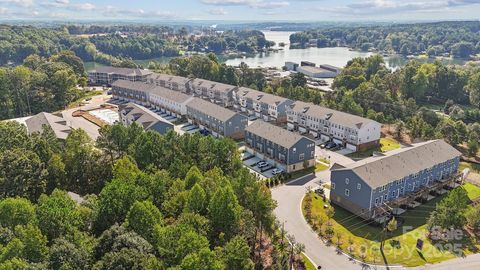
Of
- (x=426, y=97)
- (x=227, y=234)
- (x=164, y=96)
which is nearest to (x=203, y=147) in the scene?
(x=227, y=234)

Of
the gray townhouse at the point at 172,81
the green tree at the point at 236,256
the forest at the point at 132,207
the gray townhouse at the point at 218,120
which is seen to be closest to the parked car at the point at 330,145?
the gray townhouse at the point at 218,120

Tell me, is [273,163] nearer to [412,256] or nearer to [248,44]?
[412,256]

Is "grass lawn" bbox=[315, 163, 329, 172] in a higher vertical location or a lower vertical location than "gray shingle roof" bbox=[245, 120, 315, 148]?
lower

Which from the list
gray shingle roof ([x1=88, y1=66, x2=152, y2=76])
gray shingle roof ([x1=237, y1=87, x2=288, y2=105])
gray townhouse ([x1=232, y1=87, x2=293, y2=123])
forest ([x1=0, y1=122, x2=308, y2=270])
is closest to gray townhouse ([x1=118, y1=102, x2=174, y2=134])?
forest ([x1=0, y1=122, x2=308, y2=270])

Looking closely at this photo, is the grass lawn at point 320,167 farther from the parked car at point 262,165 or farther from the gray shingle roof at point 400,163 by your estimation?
the gray shingle roof at point 400,163

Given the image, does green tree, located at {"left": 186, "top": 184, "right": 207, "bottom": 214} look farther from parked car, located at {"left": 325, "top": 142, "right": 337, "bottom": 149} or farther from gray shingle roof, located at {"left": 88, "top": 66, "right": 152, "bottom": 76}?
gray shingle roof, located at {"left": 88, "top": 66, "right": 152, "bottom": 76}
